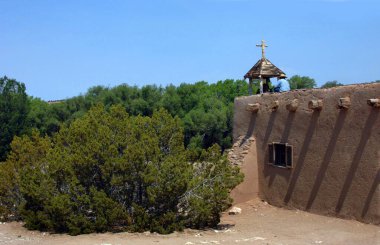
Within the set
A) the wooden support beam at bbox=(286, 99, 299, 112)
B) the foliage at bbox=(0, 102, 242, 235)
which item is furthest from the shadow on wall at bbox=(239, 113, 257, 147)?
the foliage at bbox=(0, 102, 242, 235)

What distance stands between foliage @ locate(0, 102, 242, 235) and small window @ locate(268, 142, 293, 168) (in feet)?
5.66

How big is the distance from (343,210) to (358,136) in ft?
5.79

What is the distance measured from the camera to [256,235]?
35.0 ft

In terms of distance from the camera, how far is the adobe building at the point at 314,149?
427 inches

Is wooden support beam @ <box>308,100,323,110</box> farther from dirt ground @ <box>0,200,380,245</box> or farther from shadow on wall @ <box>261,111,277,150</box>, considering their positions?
dirt ground @ <box>0,200,380,245</box>

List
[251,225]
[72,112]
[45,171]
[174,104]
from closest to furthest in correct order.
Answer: [251,225] < [45,171] < [174,104] < [72,112]

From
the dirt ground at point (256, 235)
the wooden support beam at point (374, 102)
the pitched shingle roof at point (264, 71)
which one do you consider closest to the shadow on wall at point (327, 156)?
the dirt ground at point (256, 235)

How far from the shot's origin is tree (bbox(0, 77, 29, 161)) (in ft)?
122

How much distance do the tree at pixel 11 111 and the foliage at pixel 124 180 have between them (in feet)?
83.1

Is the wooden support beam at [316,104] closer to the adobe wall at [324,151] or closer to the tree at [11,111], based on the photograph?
the adobe wall at [324,151]

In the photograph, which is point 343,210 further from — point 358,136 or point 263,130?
point 263,130

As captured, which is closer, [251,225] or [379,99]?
[379,99]

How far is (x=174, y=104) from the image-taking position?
32250 millimetres

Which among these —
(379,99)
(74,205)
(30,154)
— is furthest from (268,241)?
(30,154)
